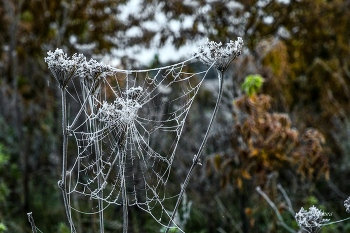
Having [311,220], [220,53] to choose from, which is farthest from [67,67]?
[311,220]

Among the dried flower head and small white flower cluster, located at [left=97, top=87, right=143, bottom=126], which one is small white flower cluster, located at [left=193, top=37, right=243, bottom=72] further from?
the dried flower head

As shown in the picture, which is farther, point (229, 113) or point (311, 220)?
point (229, 113)

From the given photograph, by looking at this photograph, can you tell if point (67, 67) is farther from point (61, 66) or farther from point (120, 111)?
point (120, 111)

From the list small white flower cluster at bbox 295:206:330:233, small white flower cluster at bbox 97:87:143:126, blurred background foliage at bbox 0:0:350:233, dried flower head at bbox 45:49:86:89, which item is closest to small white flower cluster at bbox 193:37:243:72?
small white flower cluster at bbox 97:87:143:126

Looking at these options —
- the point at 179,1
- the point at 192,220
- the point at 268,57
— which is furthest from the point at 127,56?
the point at 192,220

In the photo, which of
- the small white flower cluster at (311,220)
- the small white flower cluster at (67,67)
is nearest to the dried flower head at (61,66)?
the small white flower cluster at (67,67)

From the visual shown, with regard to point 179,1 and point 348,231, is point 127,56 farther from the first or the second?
point 348,231

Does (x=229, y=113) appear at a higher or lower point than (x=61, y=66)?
higher
